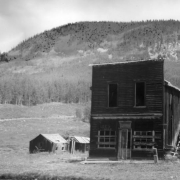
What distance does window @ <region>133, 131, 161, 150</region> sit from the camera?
91.4ft

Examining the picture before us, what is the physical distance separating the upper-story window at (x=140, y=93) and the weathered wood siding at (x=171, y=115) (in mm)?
1712

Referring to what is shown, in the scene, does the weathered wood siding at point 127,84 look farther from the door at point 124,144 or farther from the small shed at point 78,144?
the small shed at point 78,144

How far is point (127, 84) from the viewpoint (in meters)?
29.5

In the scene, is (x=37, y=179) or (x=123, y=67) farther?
(x=123, y=67)

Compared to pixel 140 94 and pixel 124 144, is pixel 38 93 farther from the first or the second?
pixel 140 94

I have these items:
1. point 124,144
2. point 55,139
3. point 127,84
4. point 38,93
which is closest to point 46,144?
point 55,139

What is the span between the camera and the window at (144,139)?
91.4 ft

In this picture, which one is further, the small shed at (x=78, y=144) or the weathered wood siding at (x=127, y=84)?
the small shed at (x=78, y=144)

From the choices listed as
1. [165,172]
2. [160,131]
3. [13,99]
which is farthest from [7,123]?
[165,172]

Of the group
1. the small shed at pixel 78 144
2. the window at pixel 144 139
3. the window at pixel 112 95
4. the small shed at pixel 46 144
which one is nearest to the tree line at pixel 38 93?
the small shed at pixel 78 144

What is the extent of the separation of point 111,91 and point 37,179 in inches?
457

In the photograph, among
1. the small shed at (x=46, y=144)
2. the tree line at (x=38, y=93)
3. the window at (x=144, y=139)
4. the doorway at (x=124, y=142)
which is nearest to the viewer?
the window at (x=144, y=139)

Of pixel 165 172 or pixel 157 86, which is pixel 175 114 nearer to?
pixel 157 86

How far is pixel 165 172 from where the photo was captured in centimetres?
2105
